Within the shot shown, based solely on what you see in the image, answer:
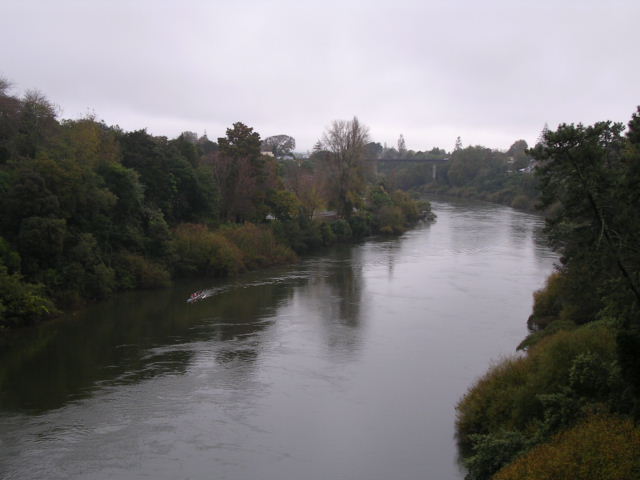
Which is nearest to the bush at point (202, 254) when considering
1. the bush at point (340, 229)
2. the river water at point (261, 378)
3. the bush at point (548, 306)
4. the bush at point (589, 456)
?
the river water at point (261, 378)

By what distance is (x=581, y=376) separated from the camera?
13.4 metres

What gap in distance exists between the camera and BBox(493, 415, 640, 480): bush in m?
10.0

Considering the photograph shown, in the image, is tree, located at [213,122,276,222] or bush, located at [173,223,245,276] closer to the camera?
bush, located at [173,223,245,276]

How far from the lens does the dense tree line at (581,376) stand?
35.6 ft

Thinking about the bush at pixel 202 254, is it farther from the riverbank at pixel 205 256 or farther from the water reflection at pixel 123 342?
the water reflection at pixel 123 342

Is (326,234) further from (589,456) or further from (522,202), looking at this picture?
(522,202)

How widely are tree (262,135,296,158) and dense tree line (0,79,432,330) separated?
172ft

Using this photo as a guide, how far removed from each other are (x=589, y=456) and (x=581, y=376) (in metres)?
3.25

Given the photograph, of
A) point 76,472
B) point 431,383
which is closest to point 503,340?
point 431,383

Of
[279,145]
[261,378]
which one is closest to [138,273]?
[261,378]

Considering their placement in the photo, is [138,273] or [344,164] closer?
[138,273]

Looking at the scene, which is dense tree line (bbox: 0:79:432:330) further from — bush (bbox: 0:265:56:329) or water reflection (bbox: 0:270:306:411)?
water reflection (bbox: 0:270:306:411)

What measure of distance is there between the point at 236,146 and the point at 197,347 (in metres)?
26.9

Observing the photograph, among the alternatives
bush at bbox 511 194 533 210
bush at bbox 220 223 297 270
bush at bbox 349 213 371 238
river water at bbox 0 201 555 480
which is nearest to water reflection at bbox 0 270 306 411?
river water at bbox 0 201 555 480
